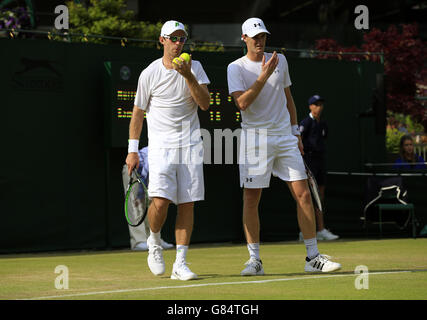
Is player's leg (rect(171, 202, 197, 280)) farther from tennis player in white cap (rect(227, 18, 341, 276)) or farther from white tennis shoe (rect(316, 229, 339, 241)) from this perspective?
white tennis shoe (rect(316, 229, 339, 241))

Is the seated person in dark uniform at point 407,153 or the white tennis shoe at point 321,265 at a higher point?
the seated person in dark uniform at point 407,153

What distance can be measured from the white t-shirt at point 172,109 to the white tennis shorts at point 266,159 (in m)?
0.51

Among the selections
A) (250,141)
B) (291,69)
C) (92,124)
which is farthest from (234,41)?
(250,141)

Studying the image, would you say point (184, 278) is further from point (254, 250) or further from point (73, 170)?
point (73, 170)

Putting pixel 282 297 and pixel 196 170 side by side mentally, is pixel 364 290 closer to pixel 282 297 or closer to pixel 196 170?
pixel 282 297

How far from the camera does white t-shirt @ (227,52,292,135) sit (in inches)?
330

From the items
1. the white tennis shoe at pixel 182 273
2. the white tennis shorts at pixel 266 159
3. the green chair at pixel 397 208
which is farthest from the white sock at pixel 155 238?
the green chair at pixel 397 208

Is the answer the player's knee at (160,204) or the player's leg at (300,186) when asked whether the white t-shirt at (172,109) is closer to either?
the player's knee at (160,204)

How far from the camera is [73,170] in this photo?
1287 centimetres

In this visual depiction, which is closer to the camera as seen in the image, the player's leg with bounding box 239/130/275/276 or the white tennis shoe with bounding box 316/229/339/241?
the player's leg with bounding box 239/130/275/276

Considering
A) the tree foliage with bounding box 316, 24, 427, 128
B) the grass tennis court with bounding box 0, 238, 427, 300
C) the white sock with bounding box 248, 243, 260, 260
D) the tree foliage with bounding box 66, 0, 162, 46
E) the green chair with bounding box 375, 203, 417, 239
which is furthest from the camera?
the tree foliage with bounding box 316, 24, 427, 128

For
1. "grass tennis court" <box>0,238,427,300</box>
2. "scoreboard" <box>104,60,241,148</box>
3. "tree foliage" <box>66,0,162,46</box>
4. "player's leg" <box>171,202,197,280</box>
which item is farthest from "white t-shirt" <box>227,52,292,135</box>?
"tree foliage" <box>66,0,162,46</box>

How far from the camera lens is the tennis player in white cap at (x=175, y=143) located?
8.18 meters

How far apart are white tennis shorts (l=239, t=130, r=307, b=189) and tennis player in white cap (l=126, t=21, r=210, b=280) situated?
17.8 inches
